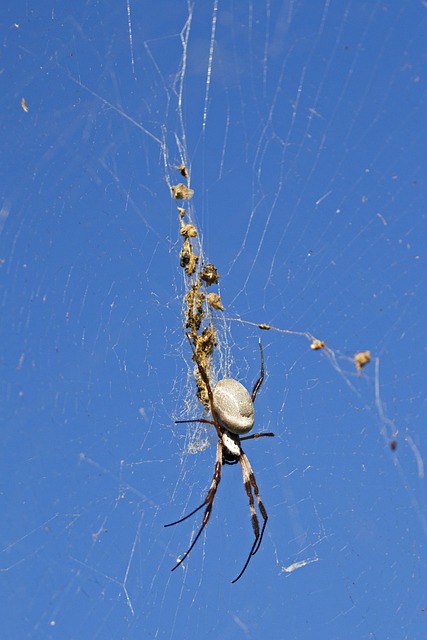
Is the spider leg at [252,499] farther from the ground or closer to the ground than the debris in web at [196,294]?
closer to the ground

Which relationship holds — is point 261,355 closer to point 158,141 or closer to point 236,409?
point 236,409

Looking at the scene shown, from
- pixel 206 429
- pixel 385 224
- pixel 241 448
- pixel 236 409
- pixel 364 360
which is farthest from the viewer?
pixel 206 429

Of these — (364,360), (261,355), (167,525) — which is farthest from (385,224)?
(167,525)

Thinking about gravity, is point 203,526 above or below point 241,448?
below

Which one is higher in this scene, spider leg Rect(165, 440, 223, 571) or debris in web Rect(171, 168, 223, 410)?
debris in web Rect(171, 168, 223, 410)

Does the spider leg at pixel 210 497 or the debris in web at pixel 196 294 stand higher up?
the debris in web at pixel 196 294
